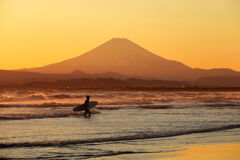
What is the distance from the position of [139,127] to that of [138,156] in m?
8.61

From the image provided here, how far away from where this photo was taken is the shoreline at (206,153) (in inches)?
609

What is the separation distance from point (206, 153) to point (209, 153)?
0.33ft

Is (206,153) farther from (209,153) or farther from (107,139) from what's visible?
(107,139)

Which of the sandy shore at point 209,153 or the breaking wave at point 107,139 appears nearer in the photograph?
the sandy shore at point 209,153

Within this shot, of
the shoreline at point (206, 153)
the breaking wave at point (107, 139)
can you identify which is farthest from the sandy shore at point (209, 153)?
the breaking wave at point (107, 139)

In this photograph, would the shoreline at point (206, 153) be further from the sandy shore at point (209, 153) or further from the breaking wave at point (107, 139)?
the breaking wave at point (107, 139)

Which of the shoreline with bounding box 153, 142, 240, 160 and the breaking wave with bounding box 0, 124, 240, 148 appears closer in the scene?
the shoreline with bounding box 153, 142, 240, 160

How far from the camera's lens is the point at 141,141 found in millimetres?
19125

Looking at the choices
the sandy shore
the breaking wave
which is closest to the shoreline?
the sandy shore

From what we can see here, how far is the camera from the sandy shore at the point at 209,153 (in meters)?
15.5

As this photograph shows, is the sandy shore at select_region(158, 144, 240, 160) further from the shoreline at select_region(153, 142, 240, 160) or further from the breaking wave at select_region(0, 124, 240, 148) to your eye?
the breaking wave at select_region(0, 124, 240, 148)

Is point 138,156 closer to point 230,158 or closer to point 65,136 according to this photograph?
point 230,158

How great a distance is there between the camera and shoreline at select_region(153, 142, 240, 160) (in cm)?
1547

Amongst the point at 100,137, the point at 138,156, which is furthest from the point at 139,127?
the point at 138,156
